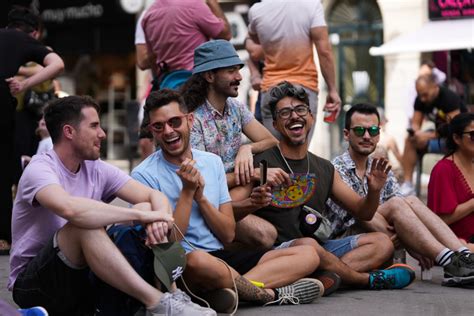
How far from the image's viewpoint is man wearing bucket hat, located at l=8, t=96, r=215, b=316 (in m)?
6.06

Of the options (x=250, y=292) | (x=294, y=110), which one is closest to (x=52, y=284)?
(x=250, y=292)

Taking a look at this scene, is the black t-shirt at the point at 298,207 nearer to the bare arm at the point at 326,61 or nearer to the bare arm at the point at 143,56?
the bare arm at the point at 326,61

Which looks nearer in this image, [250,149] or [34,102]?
[250,149]

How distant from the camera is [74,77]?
27.0 m

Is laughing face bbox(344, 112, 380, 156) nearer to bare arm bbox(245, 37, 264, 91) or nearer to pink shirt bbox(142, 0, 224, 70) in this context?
pink shirt bbox(142, 0, 224, 70)

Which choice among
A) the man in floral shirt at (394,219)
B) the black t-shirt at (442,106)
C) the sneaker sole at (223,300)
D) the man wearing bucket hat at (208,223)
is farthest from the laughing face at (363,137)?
the black t-shirt at (442,106)

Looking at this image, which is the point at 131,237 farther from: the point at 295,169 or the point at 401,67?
the point at 401,67

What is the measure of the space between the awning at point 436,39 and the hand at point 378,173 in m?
9.05

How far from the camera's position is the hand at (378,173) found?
7.57 metres

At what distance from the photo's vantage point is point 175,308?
6.09 meters

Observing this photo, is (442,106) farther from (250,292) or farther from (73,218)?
(73,218)

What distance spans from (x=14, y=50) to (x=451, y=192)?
3.41m

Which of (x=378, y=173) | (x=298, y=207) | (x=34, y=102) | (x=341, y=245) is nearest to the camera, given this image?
(x=378, y=173)

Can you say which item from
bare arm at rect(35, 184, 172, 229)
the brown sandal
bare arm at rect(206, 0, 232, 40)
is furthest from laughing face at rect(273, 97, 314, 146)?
the brown sandal
